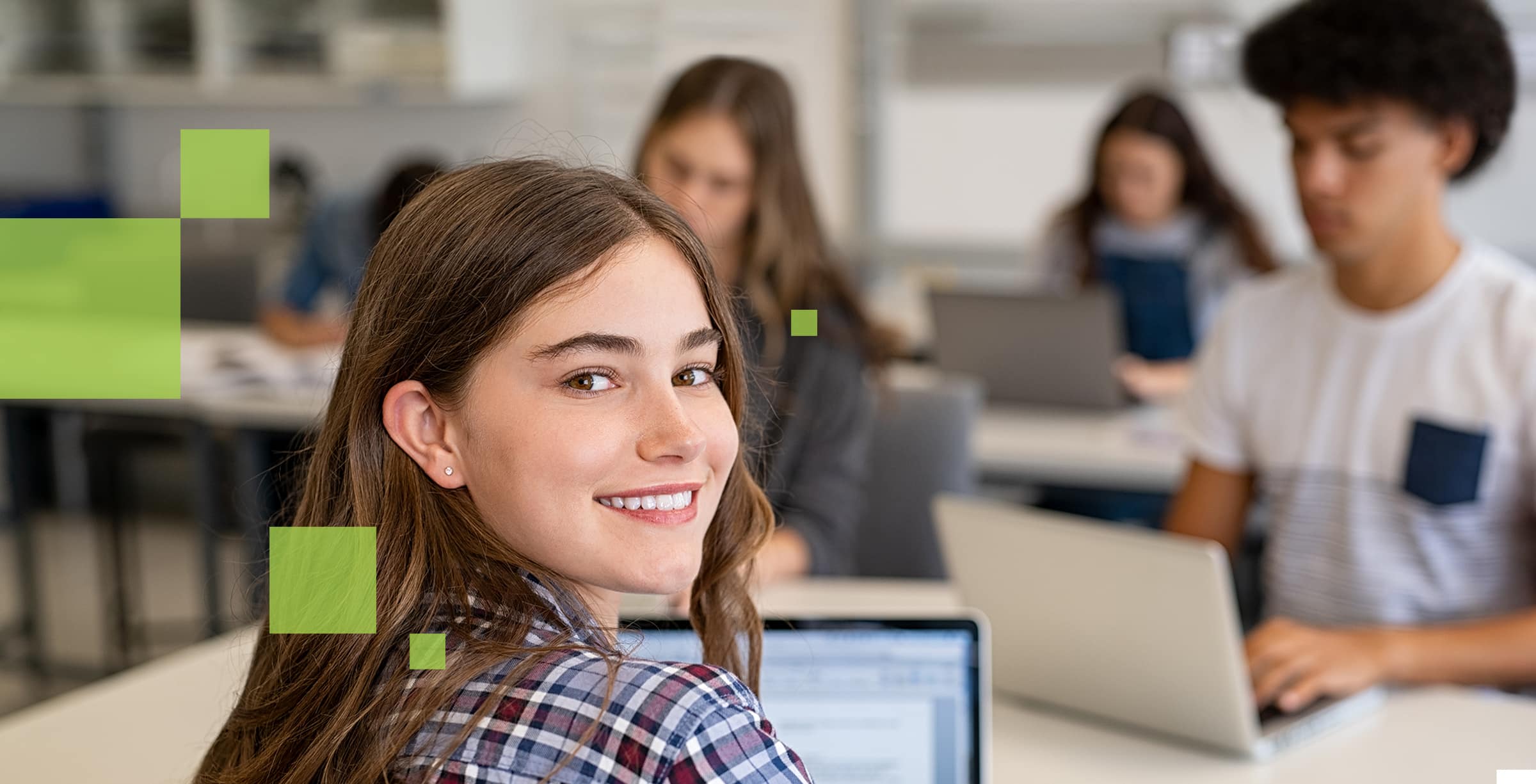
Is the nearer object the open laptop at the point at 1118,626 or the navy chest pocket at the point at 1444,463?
the open laptop at the point at 1118,626

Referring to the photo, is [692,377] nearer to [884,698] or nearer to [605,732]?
[605,732]

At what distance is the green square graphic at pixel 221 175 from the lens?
611mm

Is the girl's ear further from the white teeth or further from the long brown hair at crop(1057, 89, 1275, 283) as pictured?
the long brown hair at crop(1057, 89, 1275, 283)

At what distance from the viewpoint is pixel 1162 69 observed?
15.8 ft

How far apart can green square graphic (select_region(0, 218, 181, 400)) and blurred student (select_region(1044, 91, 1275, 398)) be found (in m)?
2.78

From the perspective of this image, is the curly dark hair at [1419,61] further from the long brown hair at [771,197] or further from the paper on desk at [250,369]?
the paper on desk at [250,369]

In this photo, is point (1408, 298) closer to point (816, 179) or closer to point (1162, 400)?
point (1162, 400)

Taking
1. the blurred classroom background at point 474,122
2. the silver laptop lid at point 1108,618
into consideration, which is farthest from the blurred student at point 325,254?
the silver laptop lid at point 1108,618

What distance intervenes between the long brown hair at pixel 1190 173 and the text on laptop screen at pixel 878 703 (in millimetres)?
2674

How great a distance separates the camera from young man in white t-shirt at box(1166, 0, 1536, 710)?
156 centimetres

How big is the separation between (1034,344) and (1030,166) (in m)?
2.21

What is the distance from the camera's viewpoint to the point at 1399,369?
1677 millimetres

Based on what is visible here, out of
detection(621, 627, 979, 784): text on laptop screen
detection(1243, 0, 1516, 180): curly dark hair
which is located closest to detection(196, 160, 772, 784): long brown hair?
detection(621, 627, 979, 784): text on laptop screen

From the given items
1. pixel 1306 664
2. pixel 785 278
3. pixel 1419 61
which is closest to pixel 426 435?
pixel 1306 664
